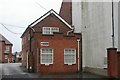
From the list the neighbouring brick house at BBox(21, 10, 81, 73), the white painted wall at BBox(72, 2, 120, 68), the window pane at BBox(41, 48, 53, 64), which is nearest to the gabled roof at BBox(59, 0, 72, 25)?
the white painted wall at BBox(72, 2, 120, 68)

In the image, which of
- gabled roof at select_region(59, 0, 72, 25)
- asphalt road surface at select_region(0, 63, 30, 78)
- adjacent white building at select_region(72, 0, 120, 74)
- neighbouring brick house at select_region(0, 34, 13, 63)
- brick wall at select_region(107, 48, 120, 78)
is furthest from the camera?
neighbouring brick house at select_region(0, 34, 13, 63)

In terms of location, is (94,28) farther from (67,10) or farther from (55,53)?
(67,10)

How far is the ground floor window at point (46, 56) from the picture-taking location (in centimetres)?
3130

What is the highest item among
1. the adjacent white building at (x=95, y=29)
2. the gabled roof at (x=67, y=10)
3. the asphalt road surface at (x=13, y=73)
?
the gabled roof at (x=67, y=10)

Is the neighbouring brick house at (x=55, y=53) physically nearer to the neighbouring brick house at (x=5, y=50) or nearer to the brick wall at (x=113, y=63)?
the brick wall at (x=113, y=63)

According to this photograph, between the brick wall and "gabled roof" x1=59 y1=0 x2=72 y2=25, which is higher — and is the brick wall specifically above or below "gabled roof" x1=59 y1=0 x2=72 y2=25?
below

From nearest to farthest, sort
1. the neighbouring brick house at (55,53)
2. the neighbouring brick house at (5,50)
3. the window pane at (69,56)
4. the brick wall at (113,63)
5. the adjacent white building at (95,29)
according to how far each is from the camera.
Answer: the brick wall at (113,63)
the adjacent white building at (95,29)
the neighbouring brick house at (55,53)
the window pane at (69,56)
the neighbouring brick house at (5,50)

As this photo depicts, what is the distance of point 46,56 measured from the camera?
31.3 meters

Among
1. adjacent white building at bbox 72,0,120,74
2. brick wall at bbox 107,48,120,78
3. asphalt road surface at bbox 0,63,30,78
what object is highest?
adjacent white building at bbox 72,0,120,74

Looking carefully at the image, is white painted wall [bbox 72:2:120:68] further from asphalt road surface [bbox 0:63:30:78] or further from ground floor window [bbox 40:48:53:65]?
asphalt road surface [bbox 0:63:30:78]

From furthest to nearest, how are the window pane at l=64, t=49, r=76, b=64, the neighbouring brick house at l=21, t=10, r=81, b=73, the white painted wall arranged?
the window pane at l=64, t=49, r=76, b=64, the neighbouring brick house at l=21, t=10, r=81, b=73, the white painted wall

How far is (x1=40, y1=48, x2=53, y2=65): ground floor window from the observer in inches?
1232

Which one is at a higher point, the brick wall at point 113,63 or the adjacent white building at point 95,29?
the adjacent white building at point 95,29

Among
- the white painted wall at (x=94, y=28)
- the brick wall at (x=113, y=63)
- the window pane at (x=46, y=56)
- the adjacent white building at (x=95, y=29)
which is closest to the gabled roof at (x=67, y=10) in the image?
the adjacent white building at (x=95, y=29)
